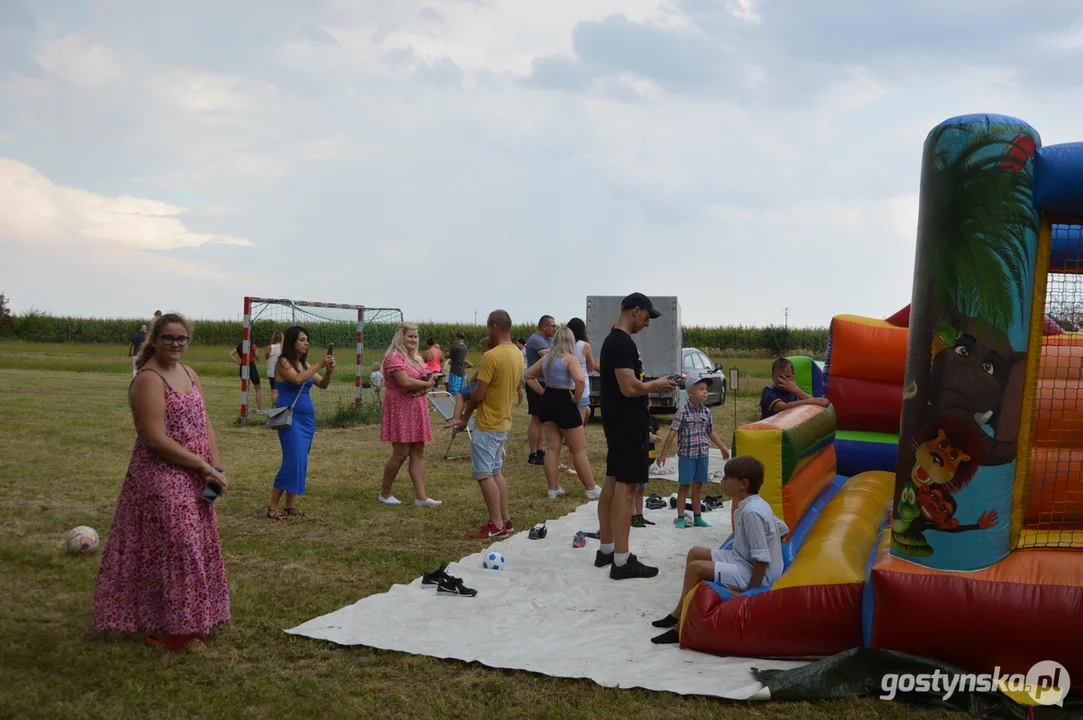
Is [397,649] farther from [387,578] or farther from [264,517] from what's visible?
[264,517]

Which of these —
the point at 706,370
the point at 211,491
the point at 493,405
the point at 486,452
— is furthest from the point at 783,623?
the point at 706,370

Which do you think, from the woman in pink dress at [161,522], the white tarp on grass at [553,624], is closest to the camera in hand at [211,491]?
the woman in pink dress at [161,522]

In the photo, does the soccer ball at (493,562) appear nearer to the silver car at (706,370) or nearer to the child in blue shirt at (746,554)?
the child in blue shirt at (746,554)

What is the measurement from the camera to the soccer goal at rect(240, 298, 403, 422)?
15.6 meters

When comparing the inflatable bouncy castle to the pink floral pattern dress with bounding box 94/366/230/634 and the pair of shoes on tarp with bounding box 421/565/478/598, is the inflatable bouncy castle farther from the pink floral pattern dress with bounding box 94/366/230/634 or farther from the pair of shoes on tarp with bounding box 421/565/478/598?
the pink floral pattern dress with bounding box 94/366/230/634

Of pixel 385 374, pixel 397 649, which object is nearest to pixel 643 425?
pixel 397 649

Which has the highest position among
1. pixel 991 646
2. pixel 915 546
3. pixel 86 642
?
pixel 915 546

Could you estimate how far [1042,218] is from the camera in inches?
166

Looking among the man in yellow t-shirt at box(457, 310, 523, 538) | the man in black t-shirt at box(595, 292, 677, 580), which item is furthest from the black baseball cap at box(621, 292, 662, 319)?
the man in yellow t-shirt at box(457, 310, 523, 538)

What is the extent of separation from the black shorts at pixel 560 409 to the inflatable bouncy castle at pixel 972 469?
4.33 metres

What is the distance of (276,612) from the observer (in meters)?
5.32

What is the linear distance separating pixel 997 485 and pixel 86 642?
465cm

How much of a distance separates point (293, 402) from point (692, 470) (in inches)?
136

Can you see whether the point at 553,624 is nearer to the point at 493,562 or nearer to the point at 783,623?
the point at 493,562
